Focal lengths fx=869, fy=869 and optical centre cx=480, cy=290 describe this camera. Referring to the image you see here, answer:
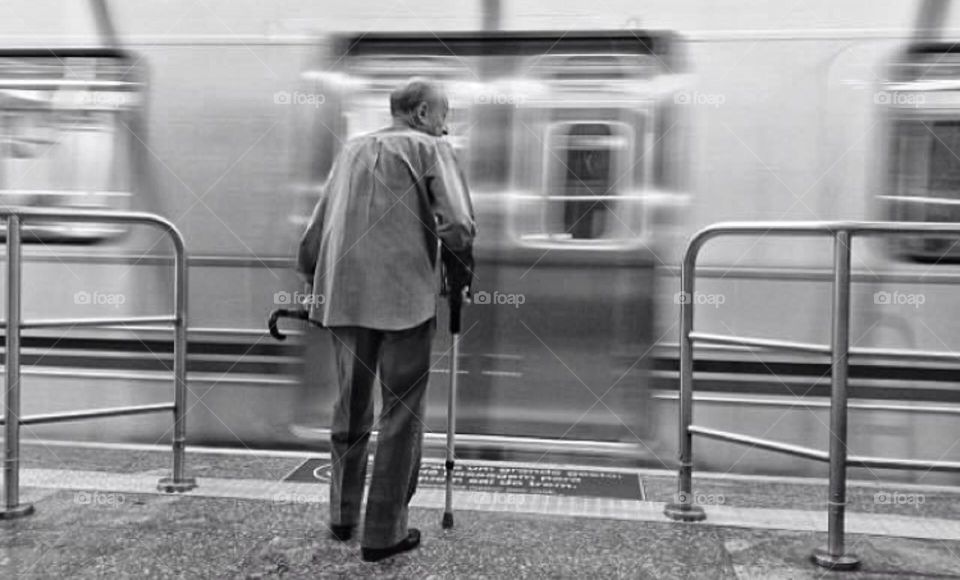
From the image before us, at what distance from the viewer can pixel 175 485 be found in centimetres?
369

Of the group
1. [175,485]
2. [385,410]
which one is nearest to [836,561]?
[385,410]

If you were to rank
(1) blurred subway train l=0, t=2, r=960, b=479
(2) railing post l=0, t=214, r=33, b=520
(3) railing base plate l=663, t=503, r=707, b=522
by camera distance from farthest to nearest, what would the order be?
(1) blurred subway train l=0, t=2, r=960, b=479, (3) railing base plate l=663, t=503, r=707, b=522, (2) railing post l=0, t=214, r=33, b=520

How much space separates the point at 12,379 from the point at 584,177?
253 cm

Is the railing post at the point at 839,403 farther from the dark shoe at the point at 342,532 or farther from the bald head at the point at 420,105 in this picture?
the dark shoe at the point at 342,532

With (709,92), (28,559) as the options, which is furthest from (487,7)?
(28,559)

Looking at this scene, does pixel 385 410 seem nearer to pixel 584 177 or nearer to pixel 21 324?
pixel 21 324

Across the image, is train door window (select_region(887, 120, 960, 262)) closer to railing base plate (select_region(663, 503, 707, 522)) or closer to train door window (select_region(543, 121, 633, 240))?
train door window (select_region(543, 121, 633, 240))

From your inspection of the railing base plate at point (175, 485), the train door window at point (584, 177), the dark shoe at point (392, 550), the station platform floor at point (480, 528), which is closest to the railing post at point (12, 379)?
the station platform floor at point (480, 528)

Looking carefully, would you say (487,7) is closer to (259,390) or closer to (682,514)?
(259,390)

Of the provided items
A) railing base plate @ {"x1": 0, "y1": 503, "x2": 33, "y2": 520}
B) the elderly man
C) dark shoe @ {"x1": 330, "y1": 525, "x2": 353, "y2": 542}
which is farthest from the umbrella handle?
railing base plate @ {"x1": 0, "y1": 503, "x2": 33, "y2": 520}

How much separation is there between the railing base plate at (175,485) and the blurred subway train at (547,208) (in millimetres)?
571

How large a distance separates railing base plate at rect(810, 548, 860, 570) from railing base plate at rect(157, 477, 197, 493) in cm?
248

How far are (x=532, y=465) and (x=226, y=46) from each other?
2481 mm

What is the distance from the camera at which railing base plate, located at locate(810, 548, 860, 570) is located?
2.90 metres
